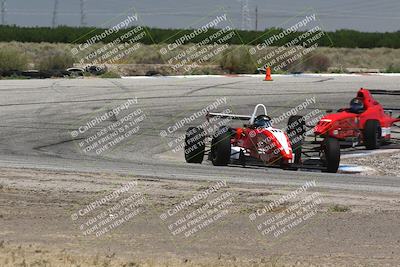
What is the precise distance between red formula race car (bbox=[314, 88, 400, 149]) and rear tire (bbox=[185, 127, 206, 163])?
3.60 meters

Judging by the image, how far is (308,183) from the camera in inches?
552

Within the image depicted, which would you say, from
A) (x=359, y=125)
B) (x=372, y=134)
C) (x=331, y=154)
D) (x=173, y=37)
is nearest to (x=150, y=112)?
(x=359, y=125)

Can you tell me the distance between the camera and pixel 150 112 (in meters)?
25.9

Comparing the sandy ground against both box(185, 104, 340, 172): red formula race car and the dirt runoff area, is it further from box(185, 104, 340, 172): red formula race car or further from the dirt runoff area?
the dirt runoff area

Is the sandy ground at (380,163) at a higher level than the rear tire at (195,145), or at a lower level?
lower

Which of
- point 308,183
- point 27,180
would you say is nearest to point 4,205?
point 27,180

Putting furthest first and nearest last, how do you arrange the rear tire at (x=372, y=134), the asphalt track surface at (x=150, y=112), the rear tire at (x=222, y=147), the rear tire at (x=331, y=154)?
the rear tire at (x=372, y=134), the rear tire at (x=222, y=147), the rear tire at (x=331, y=154), the asphalt track surface at (x=150, y=112)

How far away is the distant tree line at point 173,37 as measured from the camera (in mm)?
70500

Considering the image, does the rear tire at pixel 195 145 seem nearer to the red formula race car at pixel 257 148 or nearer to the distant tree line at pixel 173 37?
the red formula race car at pixel 257 148

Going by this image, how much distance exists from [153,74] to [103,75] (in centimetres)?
343

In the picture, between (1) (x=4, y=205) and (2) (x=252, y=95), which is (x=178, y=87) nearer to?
(2) (x=252, y=95)

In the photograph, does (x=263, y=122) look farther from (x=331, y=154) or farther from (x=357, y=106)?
(x=357, y=106)

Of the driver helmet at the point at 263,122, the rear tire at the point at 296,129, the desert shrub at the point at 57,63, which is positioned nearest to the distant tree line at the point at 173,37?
the desert shrub at the point at 57,63

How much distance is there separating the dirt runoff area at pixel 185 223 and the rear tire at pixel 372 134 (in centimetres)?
686
